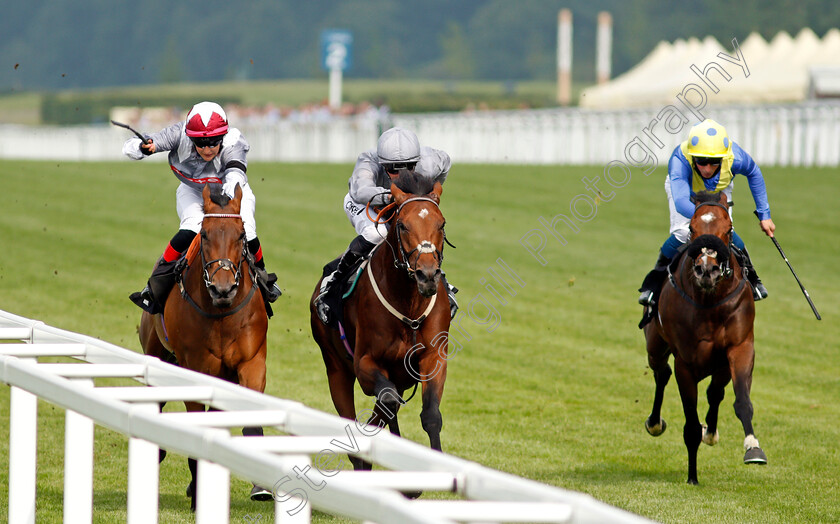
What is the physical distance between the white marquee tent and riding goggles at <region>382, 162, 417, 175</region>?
21927 millimetres

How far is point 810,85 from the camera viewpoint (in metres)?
28.0

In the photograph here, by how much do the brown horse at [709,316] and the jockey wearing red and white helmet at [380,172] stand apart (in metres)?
1.49

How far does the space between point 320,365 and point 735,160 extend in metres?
4.94

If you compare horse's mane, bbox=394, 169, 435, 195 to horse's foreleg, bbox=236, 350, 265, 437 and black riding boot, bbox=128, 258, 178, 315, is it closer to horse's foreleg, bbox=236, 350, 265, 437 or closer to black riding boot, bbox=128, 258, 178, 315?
horse's foreleg, bbox=236, 350, 265, 437

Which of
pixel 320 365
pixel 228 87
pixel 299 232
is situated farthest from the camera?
pixel 228 87

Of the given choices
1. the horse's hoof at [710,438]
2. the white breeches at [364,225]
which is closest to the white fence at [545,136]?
the horse's hoof at [710,438]

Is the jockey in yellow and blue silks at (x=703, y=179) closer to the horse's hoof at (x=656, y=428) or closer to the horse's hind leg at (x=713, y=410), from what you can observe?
the horse's hind leg at (x=713, y=410)

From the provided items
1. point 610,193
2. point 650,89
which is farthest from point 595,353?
point 650,89

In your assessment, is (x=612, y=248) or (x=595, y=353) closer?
(x=595, y=353)

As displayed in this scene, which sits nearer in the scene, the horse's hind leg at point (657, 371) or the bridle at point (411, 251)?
the bridle at point (411, 251)

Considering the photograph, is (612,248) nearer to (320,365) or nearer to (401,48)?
(320,365)

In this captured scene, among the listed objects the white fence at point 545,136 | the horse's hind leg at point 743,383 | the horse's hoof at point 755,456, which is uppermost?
the white fence at point 545,136

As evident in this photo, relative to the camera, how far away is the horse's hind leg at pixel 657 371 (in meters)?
8.33

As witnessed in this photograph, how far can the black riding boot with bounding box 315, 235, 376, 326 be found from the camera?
7020 millimetres
